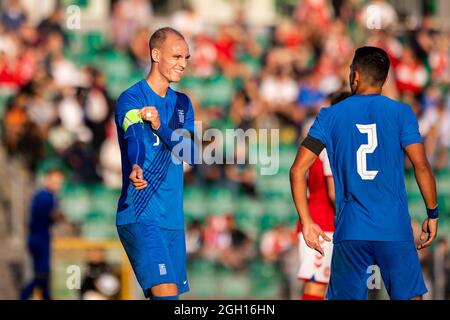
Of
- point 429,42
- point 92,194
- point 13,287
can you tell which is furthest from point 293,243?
point 429,42

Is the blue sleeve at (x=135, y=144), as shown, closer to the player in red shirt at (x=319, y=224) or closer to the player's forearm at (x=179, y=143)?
the player's forearm at (x=179, y=143)

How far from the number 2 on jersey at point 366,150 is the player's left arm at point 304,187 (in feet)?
0.90

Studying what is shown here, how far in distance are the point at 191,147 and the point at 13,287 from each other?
917 centimetres

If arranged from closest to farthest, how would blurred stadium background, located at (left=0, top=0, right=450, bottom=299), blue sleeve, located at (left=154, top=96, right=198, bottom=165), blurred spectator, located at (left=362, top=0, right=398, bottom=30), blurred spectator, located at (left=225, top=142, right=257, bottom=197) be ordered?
blue sleeve, located at (left=154, top=96, right=198, bottom=165) → blurred stadium background, located at (left=0, top=0, right=450, bottom=299) → blurred spectator, located at (left=225, top=142, right=257, bottom=197) → blurred spectator, located at (left=362, top=0, right=398, bottom=30)

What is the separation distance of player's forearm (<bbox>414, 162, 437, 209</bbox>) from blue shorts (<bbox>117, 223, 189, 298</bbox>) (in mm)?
1859

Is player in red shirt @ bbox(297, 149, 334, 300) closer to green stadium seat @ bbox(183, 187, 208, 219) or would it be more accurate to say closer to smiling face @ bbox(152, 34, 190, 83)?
smiling face @ bbox(152, 34, 190, 83)

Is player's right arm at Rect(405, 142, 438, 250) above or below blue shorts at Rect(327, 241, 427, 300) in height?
above

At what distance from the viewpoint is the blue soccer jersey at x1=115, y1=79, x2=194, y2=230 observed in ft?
26.9

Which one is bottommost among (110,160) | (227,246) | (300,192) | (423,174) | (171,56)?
(227,246)

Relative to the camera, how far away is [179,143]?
8344mm

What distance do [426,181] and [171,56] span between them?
2.12 m

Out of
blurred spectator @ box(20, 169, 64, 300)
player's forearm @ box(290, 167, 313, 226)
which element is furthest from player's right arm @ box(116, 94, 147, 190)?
blurred spectator @ box(20, 169, 64, 300)

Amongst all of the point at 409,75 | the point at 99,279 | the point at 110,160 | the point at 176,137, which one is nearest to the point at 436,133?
the point at 409,75

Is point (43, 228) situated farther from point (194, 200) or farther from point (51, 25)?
point (51, 25)
